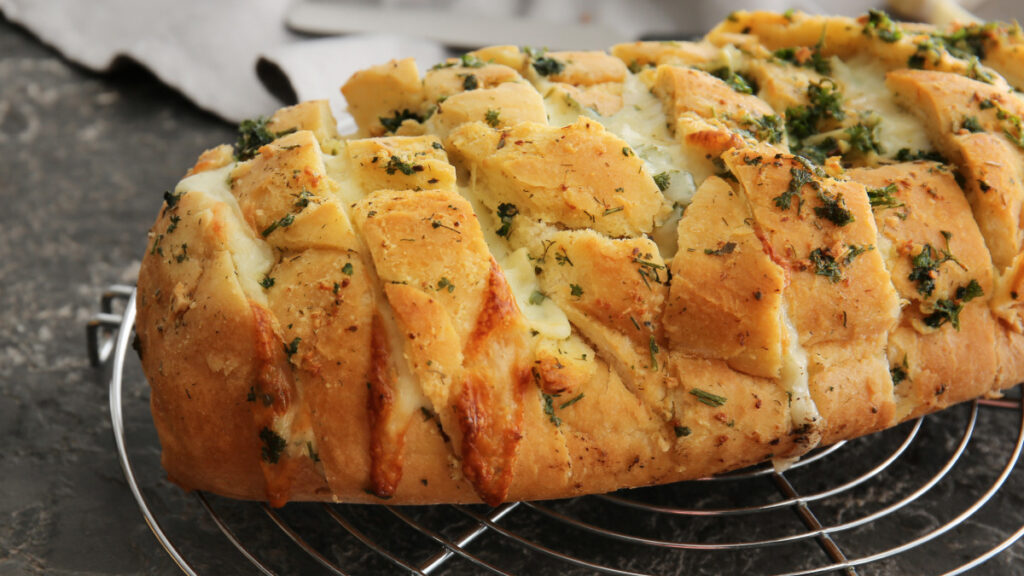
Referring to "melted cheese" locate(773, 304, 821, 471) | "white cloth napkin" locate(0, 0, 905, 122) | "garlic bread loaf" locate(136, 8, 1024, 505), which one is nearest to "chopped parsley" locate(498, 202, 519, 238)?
"garlic bread loaf" locate(136, 8, 1024, 505)

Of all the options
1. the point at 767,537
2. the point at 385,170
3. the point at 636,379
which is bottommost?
the point at 767,537

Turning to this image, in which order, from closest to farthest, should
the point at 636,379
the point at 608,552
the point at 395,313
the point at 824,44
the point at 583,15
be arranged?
the point at 395,313 → the point at 636,379 → the point at 608,552 → the point at 824,44 → the point at 583,15

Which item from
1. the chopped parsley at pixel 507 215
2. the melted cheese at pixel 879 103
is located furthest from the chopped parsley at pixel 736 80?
the chopped parsley at pixel 507 215

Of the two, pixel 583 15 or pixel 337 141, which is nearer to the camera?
pixel 337 141

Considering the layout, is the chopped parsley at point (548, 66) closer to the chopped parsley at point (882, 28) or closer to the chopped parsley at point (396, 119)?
the chopped parsley at point (396, 119)

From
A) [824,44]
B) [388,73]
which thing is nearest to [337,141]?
[388,73]

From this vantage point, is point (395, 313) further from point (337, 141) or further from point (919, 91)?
point (919, 91)
